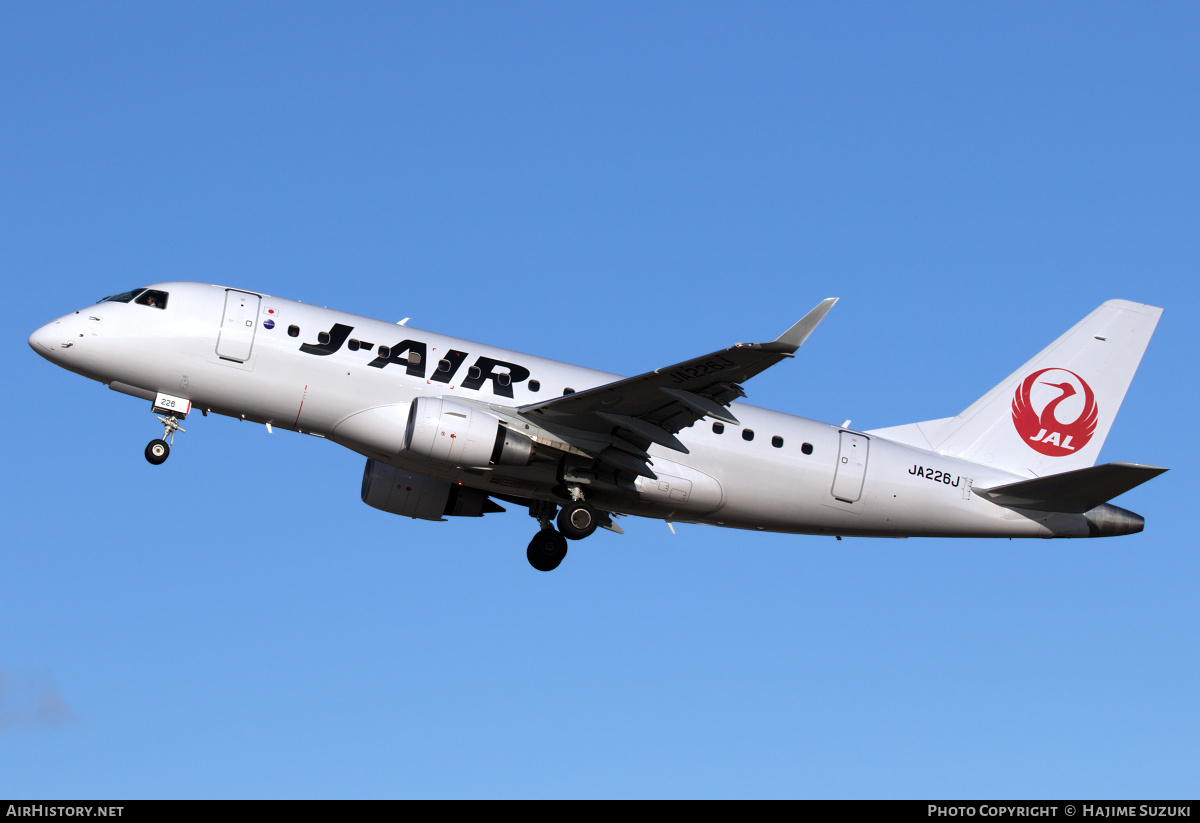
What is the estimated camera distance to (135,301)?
2744cm

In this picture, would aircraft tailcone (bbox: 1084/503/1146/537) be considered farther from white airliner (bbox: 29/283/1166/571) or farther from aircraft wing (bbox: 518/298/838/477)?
aircraft wing (bbox: 518/298/838/477)

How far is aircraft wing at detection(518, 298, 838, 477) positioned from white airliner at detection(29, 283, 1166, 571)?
5 cm

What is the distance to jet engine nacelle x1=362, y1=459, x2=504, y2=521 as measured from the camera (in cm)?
3033

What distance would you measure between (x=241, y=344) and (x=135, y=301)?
284 centimetres

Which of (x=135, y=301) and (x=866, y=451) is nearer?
(x=135, y=301)

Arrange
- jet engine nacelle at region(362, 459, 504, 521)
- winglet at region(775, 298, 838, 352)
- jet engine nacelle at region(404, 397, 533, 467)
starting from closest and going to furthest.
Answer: winglet at region(775, 298, 838, 352) → jet engine nacelle at region(404, 397, 533, 467) → jet engine nacelle at region(362, 459, 504, 521)

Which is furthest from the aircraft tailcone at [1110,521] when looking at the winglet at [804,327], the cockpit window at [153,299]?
the cockpit window at [153,299]

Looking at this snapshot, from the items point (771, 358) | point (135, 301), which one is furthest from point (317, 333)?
point (771, 358)

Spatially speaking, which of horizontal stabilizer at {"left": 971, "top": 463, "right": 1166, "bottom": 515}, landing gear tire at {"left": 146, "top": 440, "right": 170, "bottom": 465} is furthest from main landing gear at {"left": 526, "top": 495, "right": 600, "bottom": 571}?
horizontal stabilizer at {"left": 971, "top": 463, "right": 1166, "bottom": 515}

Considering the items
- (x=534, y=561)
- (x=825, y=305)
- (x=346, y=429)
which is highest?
(x=825, y=305)

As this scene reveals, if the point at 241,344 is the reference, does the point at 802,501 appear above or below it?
below

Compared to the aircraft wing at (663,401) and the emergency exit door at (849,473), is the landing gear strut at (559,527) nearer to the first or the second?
the aircraft wing at (663,401)
